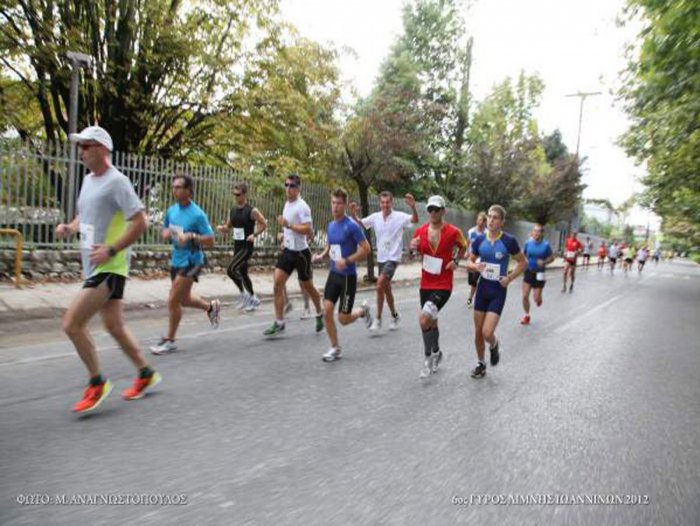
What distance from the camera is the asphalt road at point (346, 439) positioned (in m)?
2.87

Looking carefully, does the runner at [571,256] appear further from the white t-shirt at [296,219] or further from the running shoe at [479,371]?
the running shoe at [479,371]

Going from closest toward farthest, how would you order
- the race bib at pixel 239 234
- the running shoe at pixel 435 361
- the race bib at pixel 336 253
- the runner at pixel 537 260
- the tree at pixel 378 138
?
the running shoe at pixel 435 361, the race bib at pixel 336 253, the race bib at pixel 239 234, the runner at pixel 537 260, the tree at pixel 378 138

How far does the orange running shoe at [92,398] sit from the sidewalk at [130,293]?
4066mm

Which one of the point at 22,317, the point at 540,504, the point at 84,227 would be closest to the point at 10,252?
the point at 22,317

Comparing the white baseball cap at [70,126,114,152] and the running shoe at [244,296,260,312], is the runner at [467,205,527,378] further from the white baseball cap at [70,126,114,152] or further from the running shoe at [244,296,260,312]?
the running shoe at [244,296,260,312]

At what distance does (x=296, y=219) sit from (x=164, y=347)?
2359 mm

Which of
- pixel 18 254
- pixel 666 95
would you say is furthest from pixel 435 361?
pixel 666 95

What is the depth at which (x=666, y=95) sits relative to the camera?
1028 centimetres

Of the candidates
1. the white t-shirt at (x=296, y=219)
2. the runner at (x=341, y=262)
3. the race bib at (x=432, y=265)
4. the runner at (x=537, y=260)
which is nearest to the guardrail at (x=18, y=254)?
the white t-shirt at (x=296, y=219)

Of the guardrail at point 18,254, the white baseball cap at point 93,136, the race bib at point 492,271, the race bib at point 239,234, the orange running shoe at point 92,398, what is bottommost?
the orange running shoe at point 92,398

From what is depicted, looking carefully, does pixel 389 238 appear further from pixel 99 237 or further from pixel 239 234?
pixel 99 237

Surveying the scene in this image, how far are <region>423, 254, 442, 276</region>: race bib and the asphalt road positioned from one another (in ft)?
3.62

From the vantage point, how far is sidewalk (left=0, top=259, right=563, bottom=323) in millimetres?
7684

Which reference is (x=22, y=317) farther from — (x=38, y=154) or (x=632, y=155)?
(x=632, y=155)
